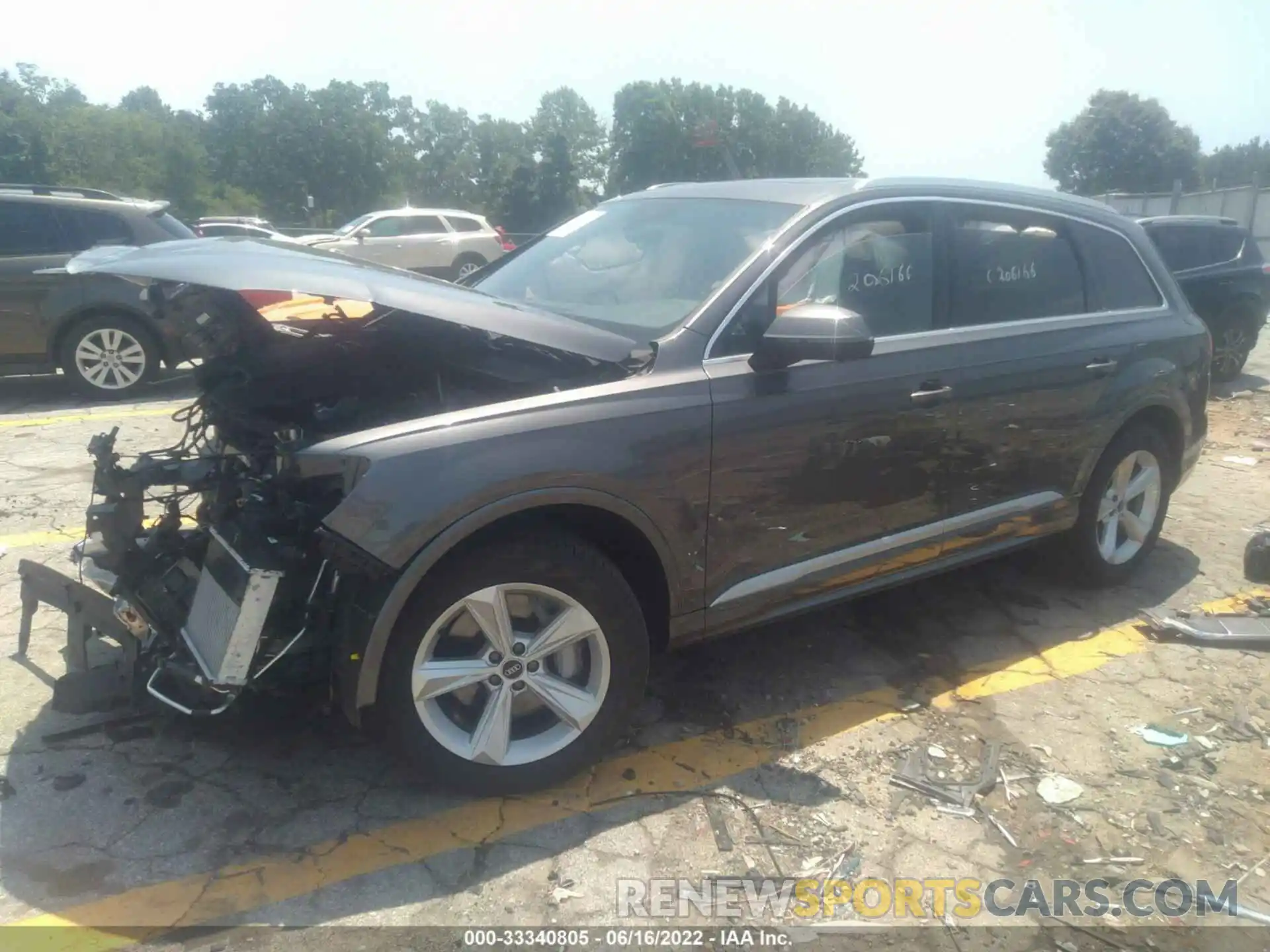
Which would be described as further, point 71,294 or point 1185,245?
point 1185,245

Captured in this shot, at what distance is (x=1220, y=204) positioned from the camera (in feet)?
76.6

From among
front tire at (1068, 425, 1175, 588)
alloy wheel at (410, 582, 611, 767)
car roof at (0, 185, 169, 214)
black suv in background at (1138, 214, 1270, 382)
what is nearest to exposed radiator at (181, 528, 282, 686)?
alloy wheel at (410, 582, 611, 767)

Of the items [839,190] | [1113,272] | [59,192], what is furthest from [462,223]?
[839,190]

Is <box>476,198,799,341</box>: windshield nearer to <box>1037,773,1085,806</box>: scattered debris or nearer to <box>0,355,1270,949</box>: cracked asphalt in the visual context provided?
<box>0,355,1270,949</box>: cracked asphalt

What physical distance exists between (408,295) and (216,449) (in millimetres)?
947

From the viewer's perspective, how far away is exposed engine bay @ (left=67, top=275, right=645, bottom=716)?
2600 mm

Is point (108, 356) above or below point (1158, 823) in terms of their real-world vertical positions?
above

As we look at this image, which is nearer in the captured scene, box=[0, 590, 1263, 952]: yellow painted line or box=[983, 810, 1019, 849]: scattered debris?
→ box=[0, 590, 1263, 952]: yellow painted line

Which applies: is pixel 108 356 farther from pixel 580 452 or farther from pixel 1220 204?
pixel 1220 204

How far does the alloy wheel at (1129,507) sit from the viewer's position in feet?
14.9

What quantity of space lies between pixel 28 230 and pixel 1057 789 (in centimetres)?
896

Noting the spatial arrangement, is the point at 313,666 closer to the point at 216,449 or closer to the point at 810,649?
the point at 216,449

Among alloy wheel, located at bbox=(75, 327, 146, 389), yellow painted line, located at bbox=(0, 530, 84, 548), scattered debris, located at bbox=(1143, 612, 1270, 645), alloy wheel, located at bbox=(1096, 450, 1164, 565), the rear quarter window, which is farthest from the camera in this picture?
alloy wheel, located at bbox=(75, 327, 146, 389)

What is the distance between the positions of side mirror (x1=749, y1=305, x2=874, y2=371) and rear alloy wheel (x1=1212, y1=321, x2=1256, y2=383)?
895 centimetres
